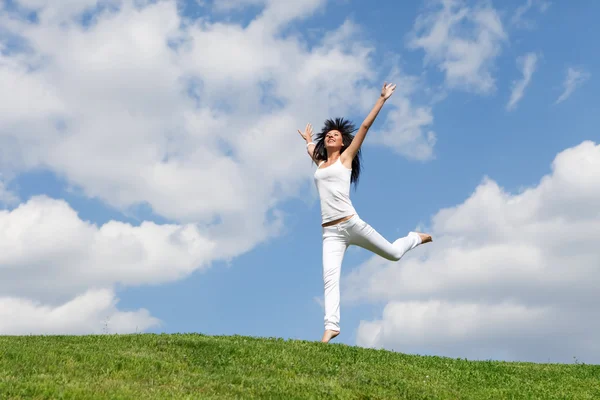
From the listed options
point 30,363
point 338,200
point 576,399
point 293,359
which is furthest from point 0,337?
point 576,399

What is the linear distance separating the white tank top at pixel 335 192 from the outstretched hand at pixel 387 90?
Result: 1711mm

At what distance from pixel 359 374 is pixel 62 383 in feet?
16.0

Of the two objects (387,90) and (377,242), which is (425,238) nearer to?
(377,242)

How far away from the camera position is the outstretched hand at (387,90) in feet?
47.2

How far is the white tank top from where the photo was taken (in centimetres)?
1441

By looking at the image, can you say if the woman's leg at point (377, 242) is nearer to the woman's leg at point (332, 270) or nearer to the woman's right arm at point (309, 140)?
the woman's leg at point (332, 270)

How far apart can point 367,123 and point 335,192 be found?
158 cm

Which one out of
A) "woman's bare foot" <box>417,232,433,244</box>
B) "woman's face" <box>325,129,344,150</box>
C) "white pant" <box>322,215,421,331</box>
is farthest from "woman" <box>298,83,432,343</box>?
"woman's bare foot" <box>417,232,433,244</box>

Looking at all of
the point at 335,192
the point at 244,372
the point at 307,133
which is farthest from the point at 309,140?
the point at 244,372

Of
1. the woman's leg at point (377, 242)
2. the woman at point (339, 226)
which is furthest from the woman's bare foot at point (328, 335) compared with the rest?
the woman's leg at point (377, 242)

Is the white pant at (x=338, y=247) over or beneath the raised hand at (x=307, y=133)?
beneath

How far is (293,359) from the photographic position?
41.4 feet

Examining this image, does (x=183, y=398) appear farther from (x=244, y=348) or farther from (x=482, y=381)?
(x=482, y=381)

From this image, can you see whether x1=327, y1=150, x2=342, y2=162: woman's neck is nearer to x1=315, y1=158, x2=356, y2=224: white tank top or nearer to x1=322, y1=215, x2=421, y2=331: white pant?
Answer: x1=315, y1=158, x2=356, y2=224: white tank top
